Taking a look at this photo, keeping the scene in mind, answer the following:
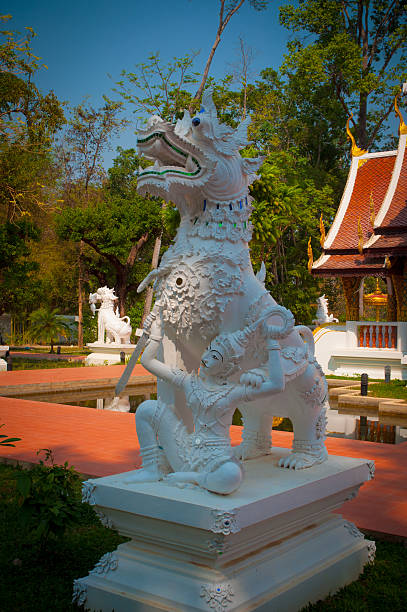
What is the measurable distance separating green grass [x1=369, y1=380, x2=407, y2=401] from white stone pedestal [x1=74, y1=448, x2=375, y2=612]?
7760 mm

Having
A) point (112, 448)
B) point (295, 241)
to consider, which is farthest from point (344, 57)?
point (112, 448)

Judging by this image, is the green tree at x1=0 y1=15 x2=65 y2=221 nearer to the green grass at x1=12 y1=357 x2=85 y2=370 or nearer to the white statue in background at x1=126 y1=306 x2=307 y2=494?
the green grass at x1=12 y1=357 x2=85 y2=370

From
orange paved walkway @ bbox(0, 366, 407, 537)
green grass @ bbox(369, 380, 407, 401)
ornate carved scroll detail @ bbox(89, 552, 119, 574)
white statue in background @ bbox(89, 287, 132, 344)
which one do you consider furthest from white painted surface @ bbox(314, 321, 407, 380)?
ornate carved scroll detail @ bbox(89, 552, 119, 574)

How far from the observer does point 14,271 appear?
730 inches

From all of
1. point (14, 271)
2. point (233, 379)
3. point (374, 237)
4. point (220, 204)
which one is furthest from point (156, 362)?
point (14, 271)

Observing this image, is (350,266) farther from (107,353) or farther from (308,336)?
(308,336)

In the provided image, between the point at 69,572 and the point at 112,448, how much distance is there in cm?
292

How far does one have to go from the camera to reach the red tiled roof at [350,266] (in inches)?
603

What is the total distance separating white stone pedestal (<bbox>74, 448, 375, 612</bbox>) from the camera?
2.51 metres

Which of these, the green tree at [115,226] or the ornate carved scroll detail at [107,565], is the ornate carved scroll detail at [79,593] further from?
the green tree at [115,226]

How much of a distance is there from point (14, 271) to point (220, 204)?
16.6m

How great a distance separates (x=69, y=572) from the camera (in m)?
3.28

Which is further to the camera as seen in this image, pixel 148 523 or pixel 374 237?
pixel 374 237

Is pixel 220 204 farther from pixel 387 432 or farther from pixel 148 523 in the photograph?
pixel 387 432
